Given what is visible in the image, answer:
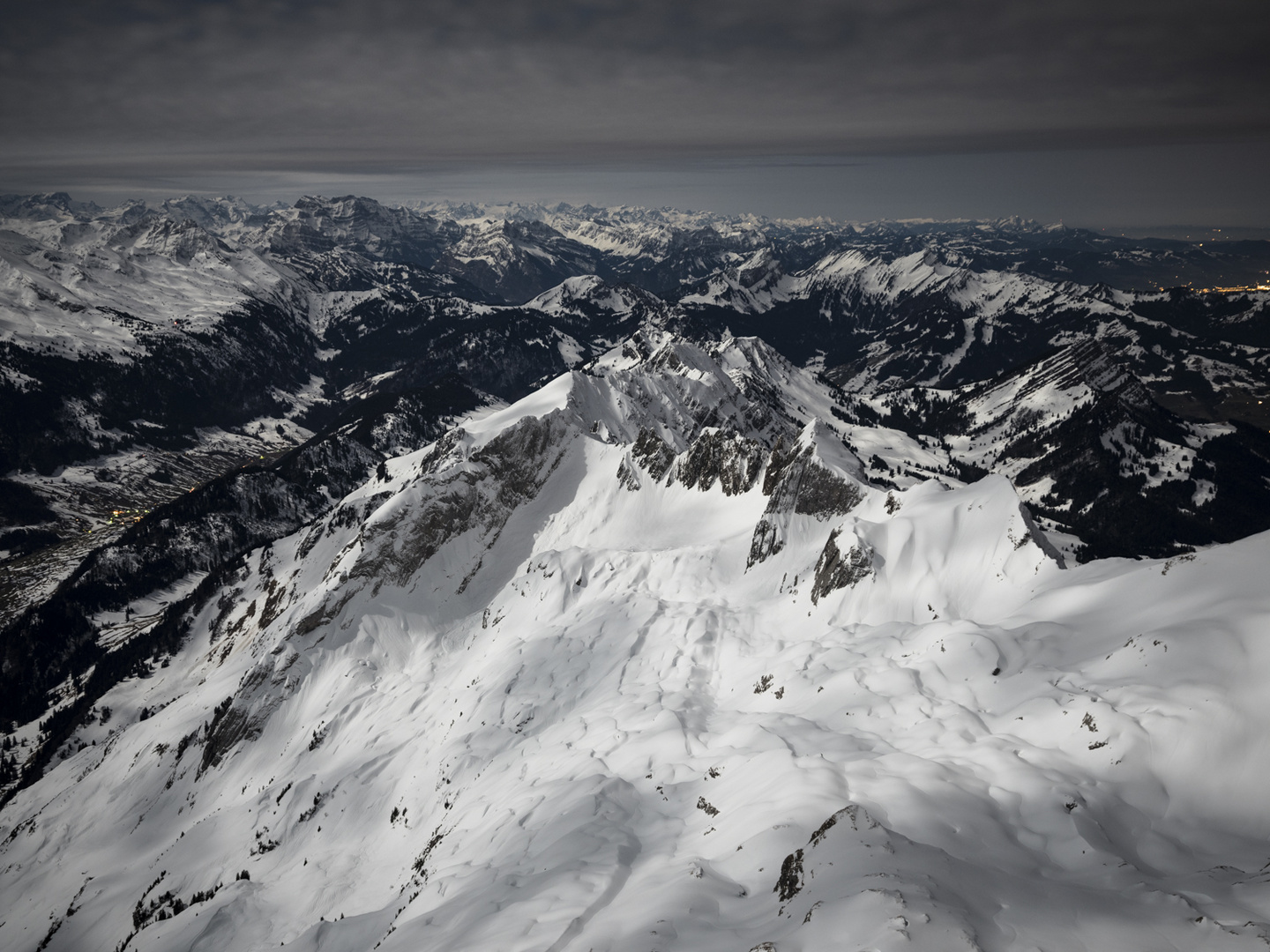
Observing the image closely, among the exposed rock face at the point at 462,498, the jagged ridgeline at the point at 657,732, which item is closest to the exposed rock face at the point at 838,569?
the jagged ridgeline at the point at 657,732

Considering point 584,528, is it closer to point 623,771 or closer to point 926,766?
point 623,771

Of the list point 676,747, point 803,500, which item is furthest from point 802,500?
point 676,747

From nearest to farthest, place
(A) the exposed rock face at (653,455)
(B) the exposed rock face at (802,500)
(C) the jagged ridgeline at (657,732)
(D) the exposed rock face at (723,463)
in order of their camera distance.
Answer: (C) the jagged ridgeline at (657,732)
(B) the exposed rock face at (802,500)
(D) the exposed rock face at (723,463)
(A) the exposed rock face at (653,455)

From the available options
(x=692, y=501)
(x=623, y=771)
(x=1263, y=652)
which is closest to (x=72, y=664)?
(x=692, y=501)

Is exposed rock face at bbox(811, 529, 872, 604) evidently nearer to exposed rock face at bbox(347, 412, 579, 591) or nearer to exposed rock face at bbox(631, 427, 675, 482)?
exposed rock face at bbox(631, 427, 675, 482)

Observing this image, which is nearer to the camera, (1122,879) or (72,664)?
(1122,879)

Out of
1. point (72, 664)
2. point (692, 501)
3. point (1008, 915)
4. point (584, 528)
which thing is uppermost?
point (1008, 915)

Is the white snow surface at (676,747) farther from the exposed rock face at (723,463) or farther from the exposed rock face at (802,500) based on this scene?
the exposed rock face at (723,463)
